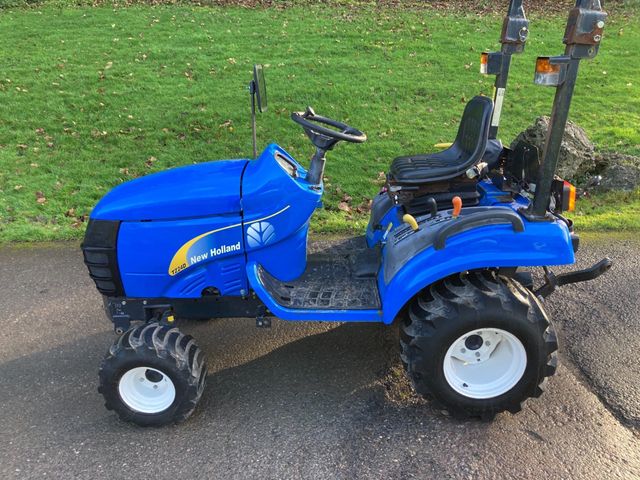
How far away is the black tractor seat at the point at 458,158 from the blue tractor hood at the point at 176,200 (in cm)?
101

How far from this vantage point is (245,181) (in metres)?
2.79

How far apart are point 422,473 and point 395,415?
0.39 metres

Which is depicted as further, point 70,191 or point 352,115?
point 352,115

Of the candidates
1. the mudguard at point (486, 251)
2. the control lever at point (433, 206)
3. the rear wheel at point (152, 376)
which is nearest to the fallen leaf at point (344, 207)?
the control lever at point (433, 206)

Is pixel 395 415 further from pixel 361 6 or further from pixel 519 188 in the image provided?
pixel 361 6

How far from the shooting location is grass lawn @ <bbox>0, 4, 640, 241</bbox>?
604 cm

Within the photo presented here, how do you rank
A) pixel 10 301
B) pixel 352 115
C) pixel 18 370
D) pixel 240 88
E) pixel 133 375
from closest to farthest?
pixel 133 375 < pixel 18 370 < pixel 10 301 < pixel 352 115 < pixel 240 88

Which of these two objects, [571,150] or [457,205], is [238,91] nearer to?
[571,150]

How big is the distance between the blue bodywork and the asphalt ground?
20.9 inches

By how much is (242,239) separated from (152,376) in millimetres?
840

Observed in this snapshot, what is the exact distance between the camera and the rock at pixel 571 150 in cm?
550

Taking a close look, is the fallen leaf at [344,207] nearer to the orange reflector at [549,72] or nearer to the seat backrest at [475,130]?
the seat backrest at [475,130]

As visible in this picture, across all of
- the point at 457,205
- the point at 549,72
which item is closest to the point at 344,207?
the point at 457,205

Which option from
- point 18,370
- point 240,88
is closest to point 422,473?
point 18,370
